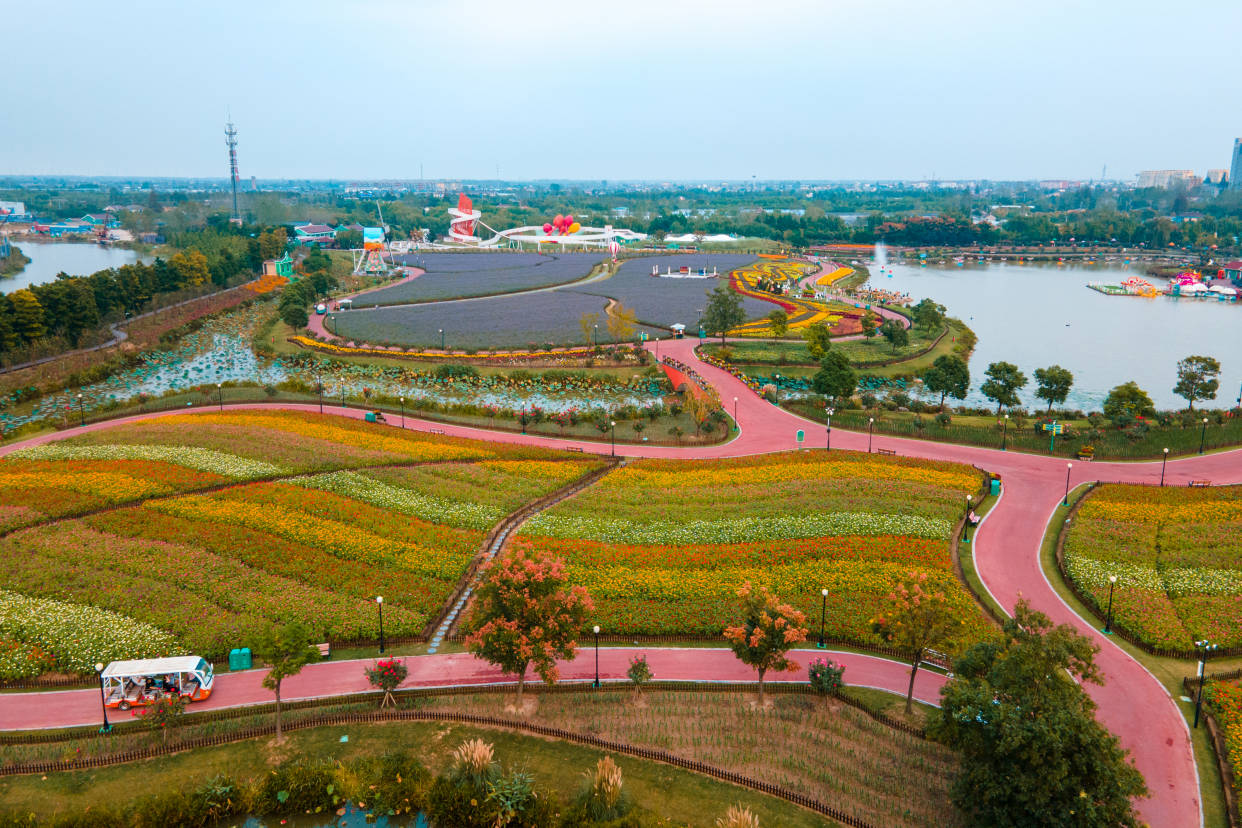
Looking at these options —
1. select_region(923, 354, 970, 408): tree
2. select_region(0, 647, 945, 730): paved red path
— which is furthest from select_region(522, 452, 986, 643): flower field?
select_region(923, 354, 970, 408): tree

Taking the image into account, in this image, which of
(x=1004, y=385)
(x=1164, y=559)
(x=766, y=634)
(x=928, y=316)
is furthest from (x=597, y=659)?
(x=928, y=316)

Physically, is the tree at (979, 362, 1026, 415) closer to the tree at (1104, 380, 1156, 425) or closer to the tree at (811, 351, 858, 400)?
the tree at (1104, 380, 1156, 425)

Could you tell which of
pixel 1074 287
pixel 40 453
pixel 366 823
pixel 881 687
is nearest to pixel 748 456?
pixel 881 687

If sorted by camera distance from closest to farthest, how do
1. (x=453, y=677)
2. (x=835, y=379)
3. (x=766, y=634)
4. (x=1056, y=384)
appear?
(x=766, y=634), (x=453, y=677), (x=1056, y=384), (x=835, y=379)

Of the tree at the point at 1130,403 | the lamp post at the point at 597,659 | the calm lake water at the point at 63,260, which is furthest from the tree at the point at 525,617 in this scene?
the calm lake water at the point at 63,260

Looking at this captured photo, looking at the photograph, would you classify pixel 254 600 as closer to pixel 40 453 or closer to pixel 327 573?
pixel 327 573

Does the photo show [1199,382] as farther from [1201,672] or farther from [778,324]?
[1201,672]
